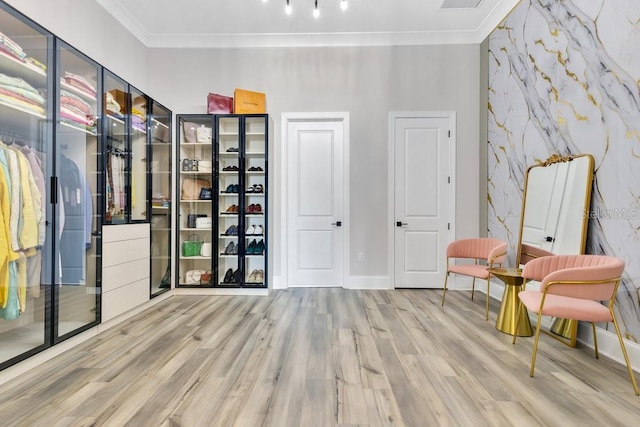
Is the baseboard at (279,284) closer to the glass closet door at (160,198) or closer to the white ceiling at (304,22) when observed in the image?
the glass closet door at (160,198)

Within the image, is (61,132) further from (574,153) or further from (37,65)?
(574,153)

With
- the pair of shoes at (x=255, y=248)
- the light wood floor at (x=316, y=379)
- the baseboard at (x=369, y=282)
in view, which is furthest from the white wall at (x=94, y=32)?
the baseboard at (x=369, y=282)

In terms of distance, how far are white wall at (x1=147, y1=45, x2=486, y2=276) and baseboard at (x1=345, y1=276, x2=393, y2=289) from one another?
0.23ft

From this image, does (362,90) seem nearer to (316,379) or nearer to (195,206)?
(195,206)

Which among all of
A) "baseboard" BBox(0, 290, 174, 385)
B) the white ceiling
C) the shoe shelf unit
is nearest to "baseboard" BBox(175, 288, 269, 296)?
the shoe shelf unit

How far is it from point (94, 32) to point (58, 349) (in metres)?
3.15

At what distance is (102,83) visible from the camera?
2.67 meters

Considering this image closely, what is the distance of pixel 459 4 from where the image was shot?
3426mm

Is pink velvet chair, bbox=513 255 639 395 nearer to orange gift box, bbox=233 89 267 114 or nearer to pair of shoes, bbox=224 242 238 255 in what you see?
pair of shoes, bbox=224 242 238 255

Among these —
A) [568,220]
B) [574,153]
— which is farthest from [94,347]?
[574,153]

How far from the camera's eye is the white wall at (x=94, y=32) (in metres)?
2.55

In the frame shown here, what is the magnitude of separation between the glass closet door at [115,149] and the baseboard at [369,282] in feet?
9.19

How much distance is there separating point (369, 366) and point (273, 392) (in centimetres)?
69

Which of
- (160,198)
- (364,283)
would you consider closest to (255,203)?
(160,198)
